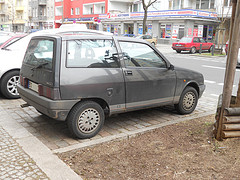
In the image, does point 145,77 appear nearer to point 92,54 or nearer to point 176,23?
point 92,54

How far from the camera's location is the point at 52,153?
4.01m

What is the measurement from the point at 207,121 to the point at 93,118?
94.2 inches

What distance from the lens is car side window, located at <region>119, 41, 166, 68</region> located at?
5.09m

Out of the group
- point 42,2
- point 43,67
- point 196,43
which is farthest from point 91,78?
point 42,2

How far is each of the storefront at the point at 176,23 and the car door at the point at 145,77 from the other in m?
34.4

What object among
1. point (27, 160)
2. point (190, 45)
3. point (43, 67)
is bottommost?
point (27, 160)

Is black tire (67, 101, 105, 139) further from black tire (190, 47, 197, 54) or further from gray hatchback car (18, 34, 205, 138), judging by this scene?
black tire (190, 47, 197, 54)

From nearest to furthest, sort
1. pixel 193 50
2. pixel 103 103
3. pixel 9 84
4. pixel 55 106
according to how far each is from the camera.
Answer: pixel 55 106, pixel 103 103, pixel 9 84, pixel 193 50

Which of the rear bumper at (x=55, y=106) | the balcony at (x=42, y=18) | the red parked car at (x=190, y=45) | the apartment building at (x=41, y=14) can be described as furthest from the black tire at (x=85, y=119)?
the balcony at (x=42, y=18)

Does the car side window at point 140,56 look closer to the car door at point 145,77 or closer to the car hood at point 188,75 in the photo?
the car door at point 145,77

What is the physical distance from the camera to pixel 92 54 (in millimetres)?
4672

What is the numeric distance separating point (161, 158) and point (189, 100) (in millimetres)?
2491

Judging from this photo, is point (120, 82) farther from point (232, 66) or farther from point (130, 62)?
point (232, 66)

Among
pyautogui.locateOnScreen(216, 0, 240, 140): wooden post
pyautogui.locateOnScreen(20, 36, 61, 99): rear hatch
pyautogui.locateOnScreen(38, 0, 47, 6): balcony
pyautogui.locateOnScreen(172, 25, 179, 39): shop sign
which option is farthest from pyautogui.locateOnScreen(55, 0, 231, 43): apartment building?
pyautogui.locateOnScreen(216, 0, 240, 140): wooden post
